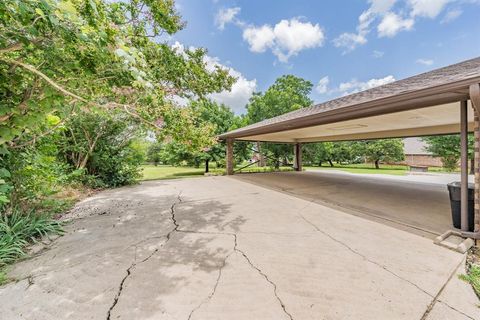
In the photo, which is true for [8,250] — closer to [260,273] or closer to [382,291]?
[260,273]

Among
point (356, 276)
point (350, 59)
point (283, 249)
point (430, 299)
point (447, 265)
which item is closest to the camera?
point (430, 299)

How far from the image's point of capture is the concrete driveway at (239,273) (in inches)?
69.7

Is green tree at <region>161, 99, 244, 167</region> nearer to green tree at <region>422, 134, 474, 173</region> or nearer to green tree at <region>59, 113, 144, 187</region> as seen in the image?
green tree at <region>59, 113, 144, 187</region>

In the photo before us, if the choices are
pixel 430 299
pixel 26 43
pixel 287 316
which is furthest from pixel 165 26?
A: pixel 430 299

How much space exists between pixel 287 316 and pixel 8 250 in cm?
369

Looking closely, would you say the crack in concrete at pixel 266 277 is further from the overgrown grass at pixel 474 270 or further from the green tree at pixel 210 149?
the green tree at pixel 210 149

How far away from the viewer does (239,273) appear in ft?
7.58

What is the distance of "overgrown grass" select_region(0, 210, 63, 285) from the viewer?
264 cm

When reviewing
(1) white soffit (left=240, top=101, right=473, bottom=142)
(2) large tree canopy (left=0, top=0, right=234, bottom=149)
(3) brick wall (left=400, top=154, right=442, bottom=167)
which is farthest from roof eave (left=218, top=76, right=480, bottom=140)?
(3) brick wall (left=400, top=154, right=442, bottom=167)

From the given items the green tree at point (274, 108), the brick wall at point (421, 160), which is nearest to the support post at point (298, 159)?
the green tree at point (274, 108)

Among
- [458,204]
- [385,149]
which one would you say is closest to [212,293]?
[458,204]

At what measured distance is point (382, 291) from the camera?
1996mm

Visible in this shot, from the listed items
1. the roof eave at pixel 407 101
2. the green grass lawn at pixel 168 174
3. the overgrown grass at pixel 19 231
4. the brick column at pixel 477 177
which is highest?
the roof eave at pixel 407 101

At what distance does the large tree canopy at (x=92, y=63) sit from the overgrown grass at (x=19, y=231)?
1309mm
